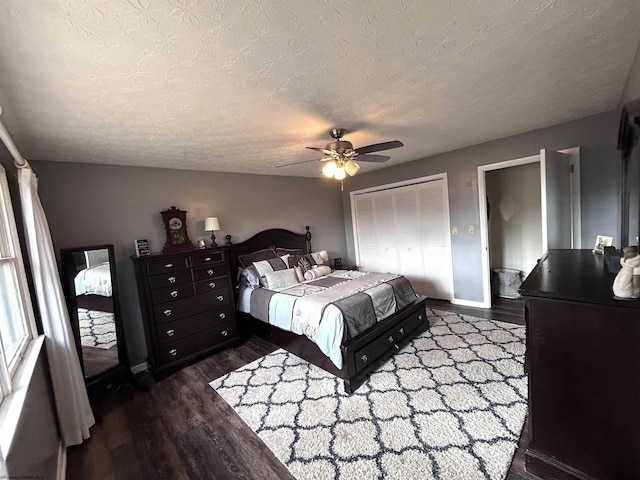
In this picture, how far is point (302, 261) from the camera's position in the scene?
13.2 feet

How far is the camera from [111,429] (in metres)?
2.15

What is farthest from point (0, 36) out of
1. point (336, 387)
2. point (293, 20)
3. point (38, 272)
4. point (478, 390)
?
point (478, 390)

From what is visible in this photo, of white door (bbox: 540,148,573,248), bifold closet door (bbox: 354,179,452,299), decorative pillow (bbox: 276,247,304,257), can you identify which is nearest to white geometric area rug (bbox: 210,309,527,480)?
white door (bbox: 540,148,573,248)

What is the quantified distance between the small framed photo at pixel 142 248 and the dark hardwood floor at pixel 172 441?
4.50ft

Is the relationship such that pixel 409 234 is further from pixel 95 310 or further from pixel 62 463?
pixel 62 463

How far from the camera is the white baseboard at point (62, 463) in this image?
1699 mm

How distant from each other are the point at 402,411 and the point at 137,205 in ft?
11.4

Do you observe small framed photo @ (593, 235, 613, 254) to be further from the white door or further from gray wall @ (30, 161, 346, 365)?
gray wall @ (30, 161, 346, 365)

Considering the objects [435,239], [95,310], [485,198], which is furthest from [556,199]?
[95,310]

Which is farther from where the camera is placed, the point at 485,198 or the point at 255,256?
the point at 255,256

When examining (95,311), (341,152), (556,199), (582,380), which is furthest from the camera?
(556,199)

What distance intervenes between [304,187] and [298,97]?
3137mm

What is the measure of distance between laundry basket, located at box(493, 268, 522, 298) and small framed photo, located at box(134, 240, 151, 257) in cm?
509

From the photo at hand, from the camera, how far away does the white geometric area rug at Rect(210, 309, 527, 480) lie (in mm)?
1638
